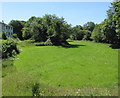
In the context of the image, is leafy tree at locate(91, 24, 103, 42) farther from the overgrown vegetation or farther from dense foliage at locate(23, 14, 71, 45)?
dense foliage at locate(23, 14, 71, 45)

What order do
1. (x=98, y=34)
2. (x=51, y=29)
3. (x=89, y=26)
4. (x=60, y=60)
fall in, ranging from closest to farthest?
(x=60, y=60) → (x=51, y=29) → (x=98, y=34) → (x=89, y=26)

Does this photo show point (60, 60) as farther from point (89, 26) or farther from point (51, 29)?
point (89, 26)

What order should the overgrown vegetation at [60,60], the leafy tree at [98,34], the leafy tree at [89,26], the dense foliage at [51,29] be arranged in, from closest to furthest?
1. the overgrown vegetation at [60,60]
2. the dense foliage at [51,29]
3. the leafy tree at [98,34]
4. the leafy tree at [89,26]

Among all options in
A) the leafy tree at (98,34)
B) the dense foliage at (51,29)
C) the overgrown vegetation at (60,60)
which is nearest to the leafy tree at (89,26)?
the overgrown vegetation at (60,60)

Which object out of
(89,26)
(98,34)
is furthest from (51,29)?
(89,26)

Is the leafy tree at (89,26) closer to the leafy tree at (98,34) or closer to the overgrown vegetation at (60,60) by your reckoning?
the overgrown vegetation at (60,60)

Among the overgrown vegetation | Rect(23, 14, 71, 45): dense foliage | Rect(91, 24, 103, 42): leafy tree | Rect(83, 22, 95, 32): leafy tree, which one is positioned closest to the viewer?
the overgrown vegetation

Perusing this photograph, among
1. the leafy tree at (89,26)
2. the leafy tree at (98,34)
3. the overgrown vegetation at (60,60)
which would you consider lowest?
the overgrown vegetation at (60,60)

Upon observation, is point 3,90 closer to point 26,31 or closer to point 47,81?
point 47,81

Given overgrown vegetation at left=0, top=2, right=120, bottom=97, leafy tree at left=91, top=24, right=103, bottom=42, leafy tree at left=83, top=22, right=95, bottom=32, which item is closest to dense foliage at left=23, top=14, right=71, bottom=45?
overgrown vegetation at left=0, top=2, right=120, bottom=97

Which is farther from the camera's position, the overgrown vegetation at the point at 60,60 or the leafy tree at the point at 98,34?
the leafy tree at the point at 98,34

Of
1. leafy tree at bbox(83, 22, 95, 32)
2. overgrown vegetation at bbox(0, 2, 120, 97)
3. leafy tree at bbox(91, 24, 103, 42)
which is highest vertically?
leafy tree at bbox(83, 22, 95, 32)

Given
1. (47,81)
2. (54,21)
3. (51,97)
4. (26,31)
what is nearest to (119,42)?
(54,21)

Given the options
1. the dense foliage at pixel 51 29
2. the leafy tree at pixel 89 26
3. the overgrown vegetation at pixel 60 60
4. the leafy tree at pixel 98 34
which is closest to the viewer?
the overgrown vegetation at pixel 60 60
